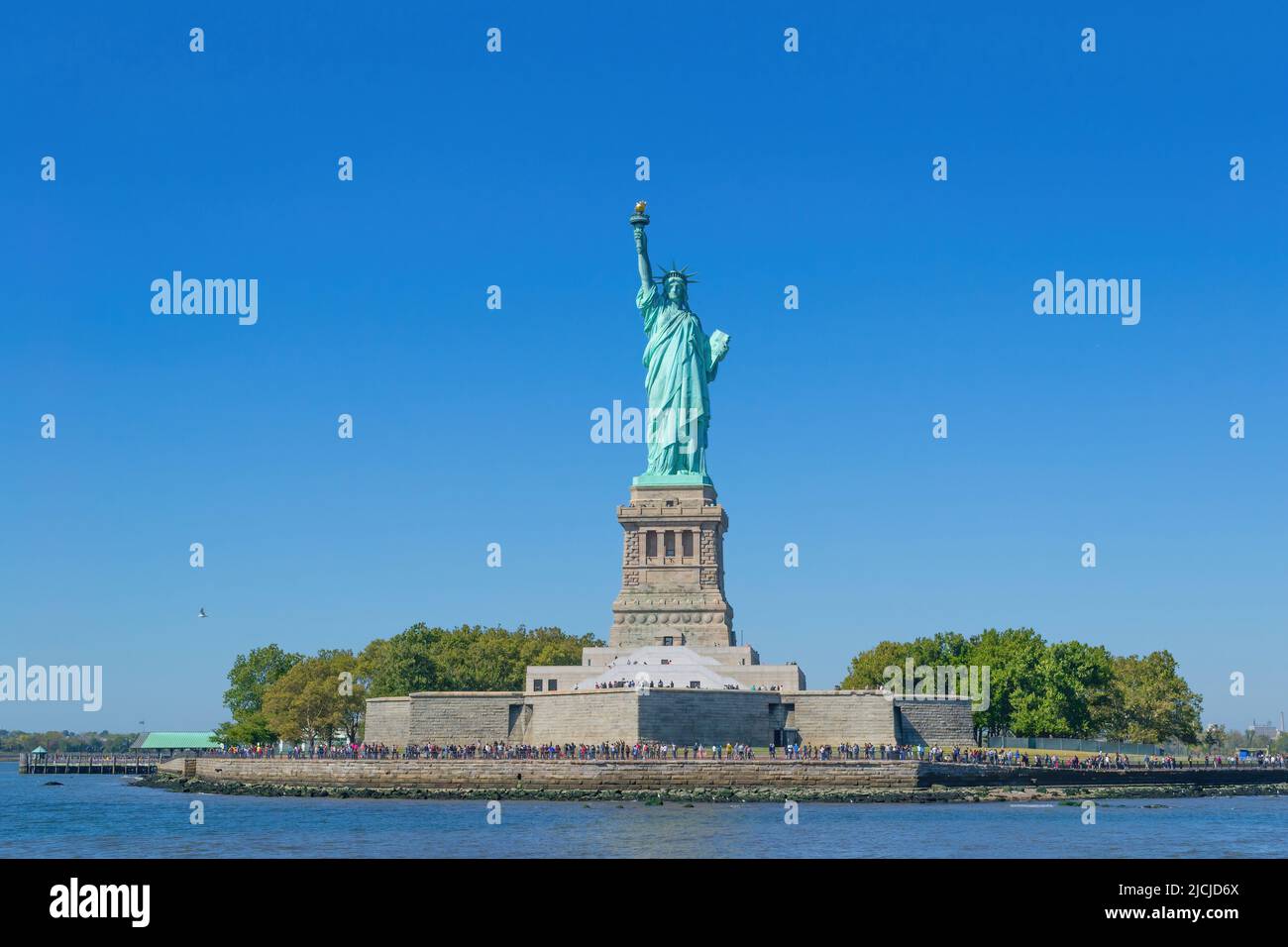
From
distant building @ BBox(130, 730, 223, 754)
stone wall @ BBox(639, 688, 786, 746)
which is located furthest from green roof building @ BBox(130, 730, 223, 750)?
stone wall @ BBox(639, 688, 786, 746)

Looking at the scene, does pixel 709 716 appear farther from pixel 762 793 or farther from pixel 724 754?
pixel 762 793

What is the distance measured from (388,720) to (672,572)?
1800cm

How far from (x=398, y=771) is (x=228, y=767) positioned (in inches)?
468

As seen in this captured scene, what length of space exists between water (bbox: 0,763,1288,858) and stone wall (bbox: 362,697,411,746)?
11889 mm

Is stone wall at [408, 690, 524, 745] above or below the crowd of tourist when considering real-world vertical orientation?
above

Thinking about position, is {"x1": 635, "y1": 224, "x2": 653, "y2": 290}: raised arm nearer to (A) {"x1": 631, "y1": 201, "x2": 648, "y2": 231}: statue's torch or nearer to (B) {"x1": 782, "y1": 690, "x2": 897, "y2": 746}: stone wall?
(A) {"x1": 631, "y1": 201, "x2": 648, "y2": 231}: statue's torch

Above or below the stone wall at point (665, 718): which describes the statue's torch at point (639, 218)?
above

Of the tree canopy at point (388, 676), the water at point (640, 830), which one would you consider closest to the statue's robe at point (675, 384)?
the tree canopy at point (388, 676)

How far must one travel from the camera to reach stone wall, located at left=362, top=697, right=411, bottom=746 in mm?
74625

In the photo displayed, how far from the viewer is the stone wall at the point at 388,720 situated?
74.6 metres

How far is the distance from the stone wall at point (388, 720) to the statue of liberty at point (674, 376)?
64.8ft

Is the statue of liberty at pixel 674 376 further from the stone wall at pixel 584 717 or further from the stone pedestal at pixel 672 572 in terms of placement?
the stone wall at pixel 584 717

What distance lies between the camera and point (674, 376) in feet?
294
